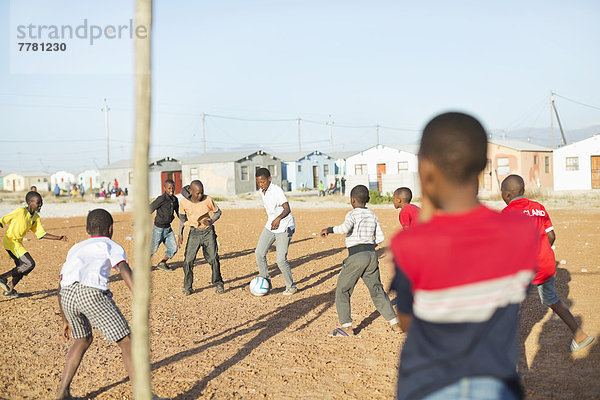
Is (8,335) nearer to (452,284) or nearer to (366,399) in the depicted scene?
(366,399)

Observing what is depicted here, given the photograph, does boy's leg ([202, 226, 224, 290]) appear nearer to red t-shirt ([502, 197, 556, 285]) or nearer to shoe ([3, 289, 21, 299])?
shoe ([3, 289, 21, 299])

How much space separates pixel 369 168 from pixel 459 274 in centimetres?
4639

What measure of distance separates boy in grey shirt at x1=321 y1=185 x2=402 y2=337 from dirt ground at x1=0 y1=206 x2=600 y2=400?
469 mm

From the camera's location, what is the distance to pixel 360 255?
650 centimetres

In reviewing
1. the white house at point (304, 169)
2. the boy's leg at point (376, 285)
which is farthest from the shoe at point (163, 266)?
the white house at point (304, 169)

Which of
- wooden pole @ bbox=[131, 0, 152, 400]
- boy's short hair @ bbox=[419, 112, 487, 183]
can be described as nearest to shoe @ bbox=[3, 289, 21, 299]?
wooden pole @ bbox=[131, 0, 152, 400]

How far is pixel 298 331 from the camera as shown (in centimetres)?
716

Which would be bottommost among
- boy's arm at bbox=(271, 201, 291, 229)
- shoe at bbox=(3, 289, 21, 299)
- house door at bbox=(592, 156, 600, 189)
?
shoe at bbox=(3, 289, 21, 299)

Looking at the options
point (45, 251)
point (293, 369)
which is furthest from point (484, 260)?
point (45, 251)

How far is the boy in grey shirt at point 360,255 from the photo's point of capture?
21.3ft

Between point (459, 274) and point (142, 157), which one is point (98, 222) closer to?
point (142, 157)

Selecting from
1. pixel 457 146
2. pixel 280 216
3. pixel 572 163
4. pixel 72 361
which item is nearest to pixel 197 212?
pixel 280 216

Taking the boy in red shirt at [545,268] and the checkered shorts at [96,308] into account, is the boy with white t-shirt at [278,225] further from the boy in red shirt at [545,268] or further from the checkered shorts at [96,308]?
the checkered shorts at [96,308]

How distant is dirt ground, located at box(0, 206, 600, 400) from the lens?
524 cm
